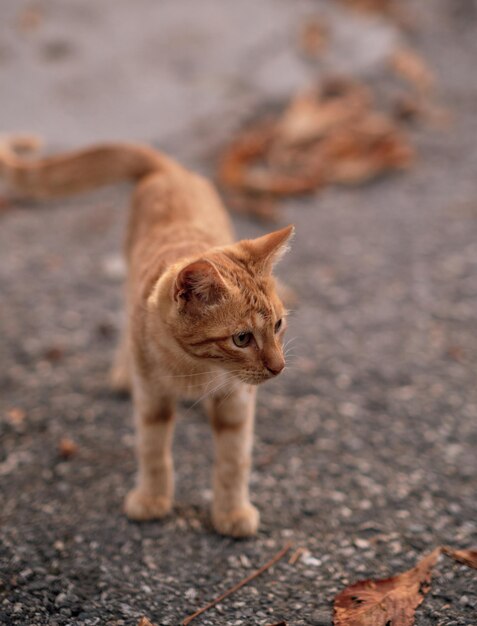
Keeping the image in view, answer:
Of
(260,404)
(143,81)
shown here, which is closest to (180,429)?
(260,404)

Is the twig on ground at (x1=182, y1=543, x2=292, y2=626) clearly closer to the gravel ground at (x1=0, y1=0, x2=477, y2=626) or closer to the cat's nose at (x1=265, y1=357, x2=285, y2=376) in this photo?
the gravel ground at (x1=0, y1=0, x2=477, y2=626)

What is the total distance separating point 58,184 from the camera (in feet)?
11.8

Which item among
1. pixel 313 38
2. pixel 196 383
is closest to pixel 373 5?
pixel 313 38

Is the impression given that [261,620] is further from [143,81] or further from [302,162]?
[143,81]

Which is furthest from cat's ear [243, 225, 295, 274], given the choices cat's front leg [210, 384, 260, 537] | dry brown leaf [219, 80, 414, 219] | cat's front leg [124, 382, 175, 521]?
dry brown leaf [219, 80, 414, 219]

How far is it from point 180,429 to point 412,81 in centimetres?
656

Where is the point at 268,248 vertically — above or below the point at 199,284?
above

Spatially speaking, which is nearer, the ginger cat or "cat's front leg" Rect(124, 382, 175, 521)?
the ginger cat

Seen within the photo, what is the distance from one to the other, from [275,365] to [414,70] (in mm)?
7403

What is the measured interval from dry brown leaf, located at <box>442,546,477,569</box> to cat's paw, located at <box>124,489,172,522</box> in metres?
1.13

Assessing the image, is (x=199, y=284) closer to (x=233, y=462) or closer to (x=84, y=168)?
(x=233, y=462)

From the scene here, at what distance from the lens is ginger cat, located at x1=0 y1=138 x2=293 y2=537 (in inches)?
86.1

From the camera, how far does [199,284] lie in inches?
82.7

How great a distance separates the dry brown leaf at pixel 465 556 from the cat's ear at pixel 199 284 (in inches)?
52.5
